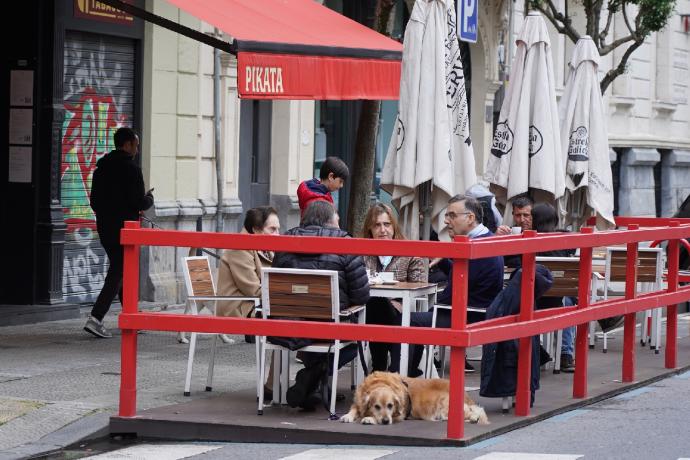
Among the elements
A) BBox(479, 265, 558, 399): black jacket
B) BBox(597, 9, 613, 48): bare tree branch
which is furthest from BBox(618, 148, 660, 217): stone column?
BBox(479, 265, 558, 399): black jacket

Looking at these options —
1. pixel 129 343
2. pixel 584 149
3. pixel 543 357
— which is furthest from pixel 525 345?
pixel 584 149

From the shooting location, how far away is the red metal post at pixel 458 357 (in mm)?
8672

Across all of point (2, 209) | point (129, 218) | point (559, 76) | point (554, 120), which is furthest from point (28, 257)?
point (559, 76)

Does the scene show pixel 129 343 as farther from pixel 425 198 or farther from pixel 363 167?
pixel 363 167

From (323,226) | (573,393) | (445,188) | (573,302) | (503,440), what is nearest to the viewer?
(503,440)

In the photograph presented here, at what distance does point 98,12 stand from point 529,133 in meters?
4.50

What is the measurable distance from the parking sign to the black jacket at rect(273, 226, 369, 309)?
24.5ft

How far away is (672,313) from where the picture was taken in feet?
40.6

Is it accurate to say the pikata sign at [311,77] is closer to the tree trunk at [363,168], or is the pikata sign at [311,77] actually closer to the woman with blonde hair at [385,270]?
the woman with blonde hair at [385,270]

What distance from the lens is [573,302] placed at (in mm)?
12734

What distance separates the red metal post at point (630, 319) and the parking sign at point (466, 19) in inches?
234

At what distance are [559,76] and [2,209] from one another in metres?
16.3

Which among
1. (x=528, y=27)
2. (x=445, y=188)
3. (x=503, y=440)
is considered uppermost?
(x=528, y=27)

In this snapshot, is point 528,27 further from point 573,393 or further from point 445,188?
point 573,393
